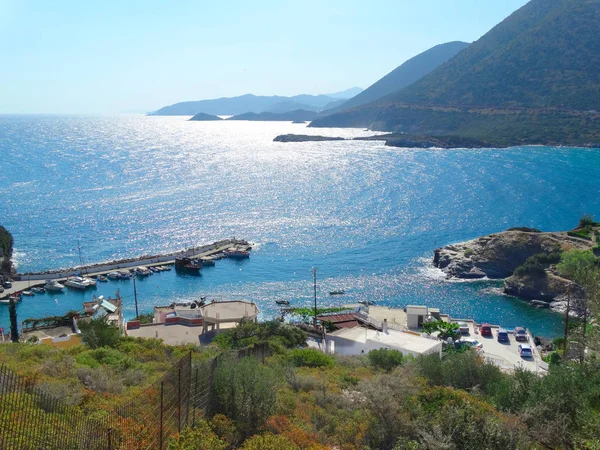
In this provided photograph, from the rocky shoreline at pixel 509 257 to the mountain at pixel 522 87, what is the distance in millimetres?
88912

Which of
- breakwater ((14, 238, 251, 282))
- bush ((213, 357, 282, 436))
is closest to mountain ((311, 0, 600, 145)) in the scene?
breakwater ((14, 238, 251, 282))

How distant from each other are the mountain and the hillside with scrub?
12567 centimetres

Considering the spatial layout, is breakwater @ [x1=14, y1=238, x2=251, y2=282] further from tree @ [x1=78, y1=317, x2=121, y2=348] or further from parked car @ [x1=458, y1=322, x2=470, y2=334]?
tree @ [x1=78, y1=317, x2=121, y2=348]

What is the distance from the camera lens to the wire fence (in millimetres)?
7109

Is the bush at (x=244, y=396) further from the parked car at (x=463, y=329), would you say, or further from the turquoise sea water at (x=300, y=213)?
the turquoise sea water at (x=300, y=213)

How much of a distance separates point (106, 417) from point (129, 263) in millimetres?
42474

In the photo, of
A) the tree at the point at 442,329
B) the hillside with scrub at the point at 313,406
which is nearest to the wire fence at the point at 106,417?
the hillside with scrub at the point at 313,406

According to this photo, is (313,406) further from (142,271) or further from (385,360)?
(142,271)

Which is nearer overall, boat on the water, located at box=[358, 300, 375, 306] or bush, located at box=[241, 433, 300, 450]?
bush, located at box=[241, 433, 300, 450]

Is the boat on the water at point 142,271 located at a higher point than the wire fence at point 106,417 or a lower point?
lower

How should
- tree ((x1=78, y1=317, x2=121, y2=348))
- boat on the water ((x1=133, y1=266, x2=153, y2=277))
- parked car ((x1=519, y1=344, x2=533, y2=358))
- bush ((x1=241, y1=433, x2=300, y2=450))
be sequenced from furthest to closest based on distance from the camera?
boat on the water ((x1=133, y1=266, x2=153, y2=277)) → parked car ((x1=519, y1=344, x2=533, y2=358)) → tree ((x1=78, y1=317, x2=121, y2=348)) → bush ((x1=241, y1=433, x2=300, y2=450))

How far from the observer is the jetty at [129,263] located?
4412cm

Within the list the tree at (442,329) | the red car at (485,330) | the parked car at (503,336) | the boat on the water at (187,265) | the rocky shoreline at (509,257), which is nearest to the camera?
the tree at (442,329)

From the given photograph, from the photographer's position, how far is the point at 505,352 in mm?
26875
